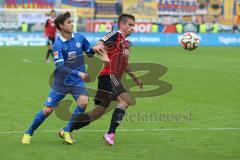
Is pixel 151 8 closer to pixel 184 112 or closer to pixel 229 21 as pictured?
pixel 229 21

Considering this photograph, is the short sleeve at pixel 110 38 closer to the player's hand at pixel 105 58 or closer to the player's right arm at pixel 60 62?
the player's hand at pixel 105 58

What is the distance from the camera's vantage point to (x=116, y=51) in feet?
33.2

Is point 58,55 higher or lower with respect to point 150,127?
higher

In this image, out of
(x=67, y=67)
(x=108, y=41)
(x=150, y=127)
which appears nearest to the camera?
(x=67, y=67)

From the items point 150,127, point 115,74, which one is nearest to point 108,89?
point 115,74

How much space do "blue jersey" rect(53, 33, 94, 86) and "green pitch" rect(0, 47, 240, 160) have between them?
1.00m

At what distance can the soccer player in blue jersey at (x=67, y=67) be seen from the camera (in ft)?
32.2

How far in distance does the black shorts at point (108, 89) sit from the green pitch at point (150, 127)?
0.67 meters

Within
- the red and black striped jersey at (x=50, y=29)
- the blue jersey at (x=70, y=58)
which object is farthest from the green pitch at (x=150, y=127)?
the red and black striped jersey at (x=50, y=29)

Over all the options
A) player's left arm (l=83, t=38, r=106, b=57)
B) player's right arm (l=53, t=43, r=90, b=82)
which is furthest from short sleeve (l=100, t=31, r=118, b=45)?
player's right arm (l=53, t=43, r=90, b=82)

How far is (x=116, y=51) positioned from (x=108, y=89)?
0.60 meters

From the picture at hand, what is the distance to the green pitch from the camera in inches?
364

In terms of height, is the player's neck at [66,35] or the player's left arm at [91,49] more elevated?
the player's neck at [66,35]

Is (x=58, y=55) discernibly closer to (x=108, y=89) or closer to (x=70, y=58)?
(x=70, y=58)
